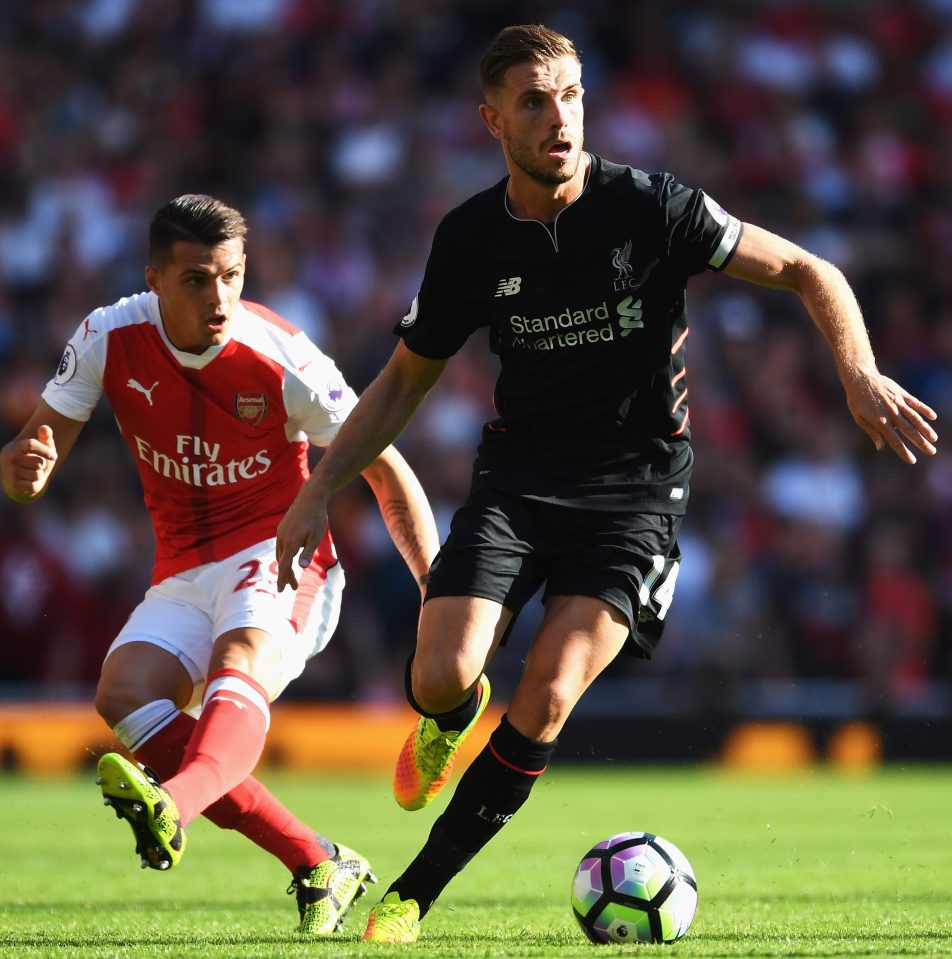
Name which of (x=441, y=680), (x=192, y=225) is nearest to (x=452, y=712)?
(x=441, y=680)

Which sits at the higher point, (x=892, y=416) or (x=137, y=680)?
(x=892, y=416)

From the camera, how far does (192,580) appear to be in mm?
5574

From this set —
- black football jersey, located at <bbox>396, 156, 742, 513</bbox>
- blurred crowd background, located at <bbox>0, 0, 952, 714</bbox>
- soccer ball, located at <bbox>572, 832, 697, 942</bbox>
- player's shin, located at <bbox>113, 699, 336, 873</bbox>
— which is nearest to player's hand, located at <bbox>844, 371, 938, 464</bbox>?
black football jersey, located at <bbox>396, 156, 742, 513</bbox>

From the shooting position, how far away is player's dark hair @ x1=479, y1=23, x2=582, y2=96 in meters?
4.94

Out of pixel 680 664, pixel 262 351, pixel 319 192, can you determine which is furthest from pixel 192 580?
pixel 319 192

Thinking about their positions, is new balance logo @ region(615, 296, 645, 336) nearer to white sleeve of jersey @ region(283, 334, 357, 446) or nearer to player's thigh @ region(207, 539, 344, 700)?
white sleeve of jersey @ region(283, 334, 357, 446)

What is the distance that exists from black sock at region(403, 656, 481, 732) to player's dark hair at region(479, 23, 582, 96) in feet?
5.90

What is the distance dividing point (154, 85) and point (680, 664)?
7959mm

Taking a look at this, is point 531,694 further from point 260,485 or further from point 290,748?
point 290,748

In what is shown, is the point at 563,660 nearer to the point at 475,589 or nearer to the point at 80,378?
the point at 475,589

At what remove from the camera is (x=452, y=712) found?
5105 mm

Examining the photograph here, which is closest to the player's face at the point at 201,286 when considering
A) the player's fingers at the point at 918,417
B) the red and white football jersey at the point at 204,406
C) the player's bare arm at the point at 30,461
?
the red and white football jersey at the point at 204,406

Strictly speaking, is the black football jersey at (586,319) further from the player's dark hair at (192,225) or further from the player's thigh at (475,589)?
the player's dark hair at (192,225)

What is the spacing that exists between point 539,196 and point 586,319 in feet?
1.34
